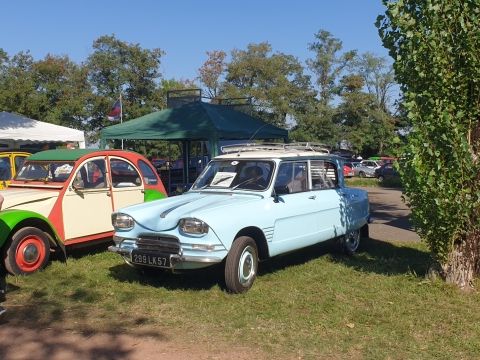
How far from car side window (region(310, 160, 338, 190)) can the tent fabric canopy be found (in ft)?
17.8

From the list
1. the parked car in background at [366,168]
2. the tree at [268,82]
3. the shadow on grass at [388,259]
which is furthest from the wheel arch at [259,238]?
the tree at [268,82]

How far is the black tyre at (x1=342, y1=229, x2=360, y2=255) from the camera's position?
832cm

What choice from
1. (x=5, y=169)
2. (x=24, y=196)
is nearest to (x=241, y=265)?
(x=24, y=196)

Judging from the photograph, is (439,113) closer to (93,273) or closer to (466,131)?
(466,131)

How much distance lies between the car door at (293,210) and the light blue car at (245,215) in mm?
13

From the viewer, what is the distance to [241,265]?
19.8 feet

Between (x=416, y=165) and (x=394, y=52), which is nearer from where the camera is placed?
(x=416, y=165)

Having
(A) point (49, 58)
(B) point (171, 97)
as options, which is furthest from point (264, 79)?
(B) point (171, 97)

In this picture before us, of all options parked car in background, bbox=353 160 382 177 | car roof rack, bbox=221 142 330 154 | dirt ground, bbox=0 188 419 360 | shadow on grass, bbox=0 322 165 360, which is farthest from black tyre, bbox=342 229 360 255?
parked car in background, bbox=353 160 382 177

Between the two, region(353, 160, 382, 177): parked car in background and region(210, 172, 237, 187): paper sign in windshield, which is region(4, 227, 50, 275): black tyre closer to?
region(210, 172, 237, 187): paper sign in windshield

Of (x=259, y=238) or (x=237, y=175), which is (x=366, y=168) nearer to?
(x=237, y=175)

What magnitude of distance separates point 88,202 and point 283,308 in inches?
151

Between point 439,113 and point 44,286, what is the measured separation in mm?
5146

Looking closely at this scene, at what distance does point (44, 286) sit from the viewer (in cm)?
651
